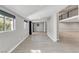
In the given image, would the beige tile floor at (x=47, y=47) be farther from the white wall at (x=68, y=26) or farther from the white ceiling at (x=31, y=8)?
the white wall at (x=68, y=26)

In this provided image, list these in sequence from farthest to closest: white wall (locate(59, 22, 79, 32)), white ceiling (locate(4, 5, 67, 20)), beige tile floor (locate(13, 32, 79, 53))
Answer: white wall (locate(59, 22, 79, 32))
beige tile floor (locate(13, 32, 79, 53))
white ceiling (locate(4, 5, 67, 20))

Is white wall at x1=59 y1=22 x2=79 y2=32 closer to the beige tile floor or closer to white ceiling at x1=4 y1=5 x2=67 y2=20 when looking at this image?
the beige tile floor

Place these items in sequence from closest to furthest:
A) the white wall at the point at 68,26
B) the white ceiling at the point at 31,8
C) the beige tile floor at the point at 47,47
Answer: the white ceiling at the point at 31,8 → the beige tile floor at the point at 47,47 → the white wall at the point at 68,26

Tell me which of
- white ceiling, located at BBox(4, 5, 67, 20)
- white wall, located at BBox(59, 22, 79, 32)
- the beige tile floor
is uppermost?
white ceiling, located at BBox(4, 5, 67, 20)

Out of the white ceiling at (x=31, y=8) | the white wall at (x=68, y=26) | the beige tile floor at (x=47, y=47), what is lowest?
the beige tile floor at (x=47, y=47)

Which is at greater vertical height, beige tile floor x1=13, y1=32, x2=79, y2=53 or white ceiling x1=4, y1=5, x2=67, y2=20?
white ceiling x1=4, y1=5, x2=67, y2=20

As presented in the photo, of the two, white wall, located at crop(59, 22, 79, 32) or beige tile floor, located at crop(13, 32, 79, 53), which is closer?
beige tile floor, located at crop(13, 32, 79, 53)

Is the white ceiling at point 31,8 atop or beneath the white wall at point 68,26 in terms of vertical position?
atop

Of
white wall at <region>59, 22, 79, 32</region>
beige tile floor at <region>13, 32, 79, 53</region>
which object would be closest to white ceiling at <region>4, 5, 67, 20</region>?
beige tile floor at <region>13, 32, 79, 53</region>

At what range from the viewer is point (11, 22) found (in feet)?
18.0

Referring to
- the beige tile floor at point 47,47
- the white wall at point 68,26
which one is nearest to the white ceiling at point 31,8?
the beige tile floor at point 47,47

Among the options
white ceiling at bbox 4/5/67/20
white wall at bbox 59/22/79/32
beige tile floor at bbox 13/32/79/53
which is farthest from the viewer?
white wall at bbox 59/22/79/32

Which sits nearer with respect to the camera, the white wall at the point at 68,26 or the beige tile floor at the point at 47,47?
the beige tile floor at the point at 47,47
